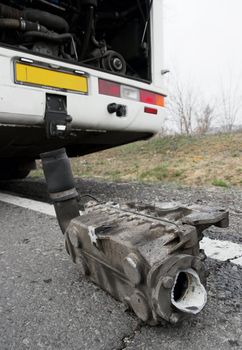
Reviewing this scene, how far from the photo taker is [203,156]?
5039 millimetres

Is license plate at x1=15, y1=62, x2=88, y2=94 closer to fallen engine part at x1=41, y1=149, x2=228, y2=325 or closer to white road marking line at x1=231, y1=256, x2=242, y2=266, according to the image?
fallen engine part at x1=41, y1=149, x2=228, y2=325

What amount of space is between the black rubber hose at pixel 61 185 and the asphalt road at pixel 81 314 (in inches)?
10.3

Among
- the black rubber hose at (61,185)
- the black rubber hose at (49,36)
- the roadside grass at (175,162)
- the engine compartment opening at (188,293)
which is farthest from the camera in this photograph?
the roadside grass at (175,162)

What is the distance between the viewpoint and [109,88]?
104 inches

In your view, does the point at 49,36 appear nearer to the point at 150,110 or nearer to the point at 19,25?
the point at 19,25

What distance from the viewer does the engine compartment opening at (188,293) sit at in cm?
92

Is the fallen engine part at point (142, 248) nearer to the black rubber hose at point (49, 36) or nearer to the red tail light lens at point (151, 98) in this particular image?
the black rubber hose at point (49, 36)

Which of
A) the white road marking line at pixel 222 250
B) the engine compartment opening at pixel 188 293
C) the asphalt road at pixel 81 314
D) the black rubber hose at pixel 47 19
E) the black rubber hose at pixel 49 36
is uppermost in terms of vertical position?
the black rubber hose at pixel 47 19

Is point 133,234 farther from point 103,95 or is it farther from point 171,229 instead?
point 103,95

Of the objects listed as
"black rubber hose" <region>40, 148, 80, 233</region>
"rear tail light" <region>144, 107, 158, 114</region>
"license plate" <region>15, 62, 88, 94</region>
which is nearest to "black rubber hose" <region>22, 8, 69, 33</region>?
"license plate" <region>15, 62, 88, 94</region>

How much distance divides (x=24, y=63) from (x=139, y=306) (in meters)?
1.72

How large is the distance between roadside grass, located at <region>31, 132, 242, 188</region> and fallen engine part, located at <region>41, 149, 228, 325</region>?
7.99 ft

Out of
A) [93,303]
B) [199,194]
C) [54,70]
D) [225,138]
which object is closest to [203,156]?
[225,138]

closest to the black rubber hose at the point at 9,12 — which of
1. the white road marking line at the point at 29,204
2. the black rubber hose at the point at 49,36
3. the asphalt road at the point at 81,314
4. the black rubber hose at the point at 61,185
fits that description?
the black rubber hose at the point at 49,36
